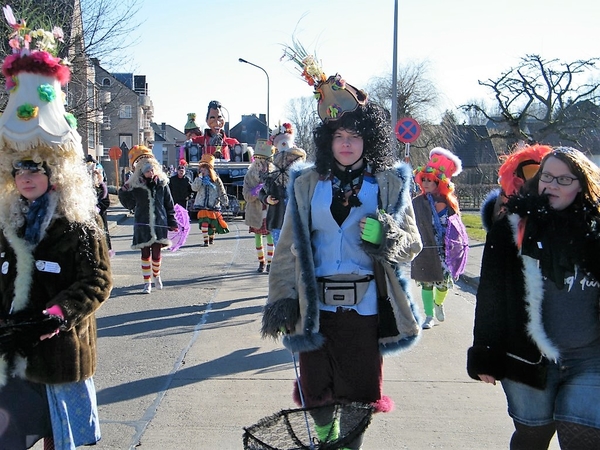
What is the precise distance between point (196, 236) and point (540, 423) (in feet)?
50.5

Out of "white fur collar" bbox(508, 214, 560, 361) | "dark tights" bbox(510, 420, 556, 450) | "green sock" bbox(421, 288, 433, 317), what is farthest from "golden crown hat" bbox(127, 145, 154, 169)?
"dark tights" bbox(510, 420, 556, 450)

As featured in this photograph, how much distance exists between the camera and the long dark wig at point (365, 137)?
3369mm

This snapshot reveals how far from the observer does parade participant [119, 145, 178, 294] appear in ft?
28.9

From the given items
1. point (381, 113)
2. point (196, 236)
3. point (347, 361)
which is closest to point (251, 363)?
point (347, 361)

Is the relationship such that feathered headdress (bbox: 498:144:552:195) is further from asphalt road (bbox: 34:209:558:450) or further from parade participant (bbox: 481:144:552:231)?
asphalt road (bbox: 34:209:558:450)

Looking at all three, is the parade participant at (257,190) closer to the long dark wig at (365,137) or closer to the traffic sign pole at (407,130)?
the traffic sign pole at (407,130)

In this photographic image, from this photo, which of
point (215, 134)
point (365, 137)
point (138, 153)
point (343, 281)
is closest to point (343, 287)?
point (343, 281)

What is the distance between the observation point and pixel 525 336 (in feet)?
9.34

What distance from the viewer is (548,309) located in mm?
2830

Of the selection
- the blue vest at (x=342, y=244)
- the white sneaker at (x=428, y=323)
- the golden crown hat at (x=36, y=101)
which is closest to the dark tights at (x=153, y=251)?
the white sneaker at (x=428, y=323)

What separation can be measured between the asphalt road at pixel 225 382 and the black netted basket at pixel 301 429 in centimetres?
107

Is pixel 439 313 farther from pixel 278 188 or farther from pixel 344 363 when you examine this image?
pixel 344 363

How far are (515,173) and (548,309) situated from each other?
3.17ft

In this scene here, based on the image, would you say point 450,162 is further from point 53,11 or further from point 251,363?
point 53,11
